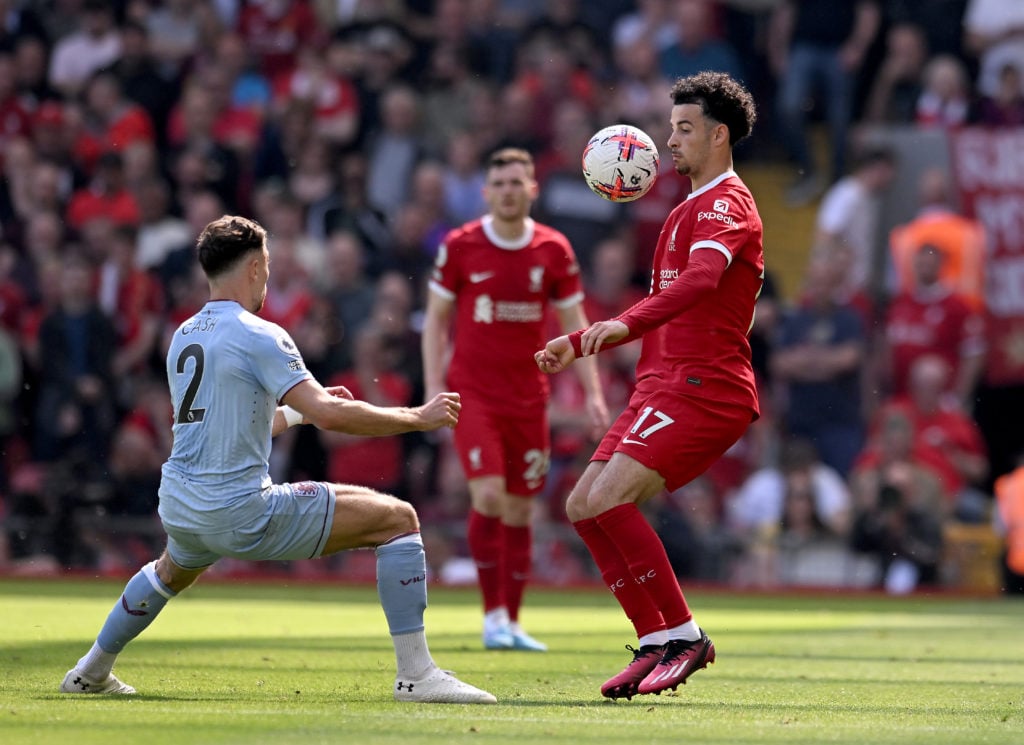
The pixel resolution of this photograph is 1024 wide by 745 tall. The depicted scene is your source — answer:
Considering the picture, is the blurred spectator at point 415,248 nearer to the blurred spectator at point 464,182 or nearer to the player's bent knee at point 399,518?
the blurred spectator at point 464,182

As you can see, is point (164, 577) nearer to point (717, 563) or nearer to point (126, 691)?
point (126, 691)

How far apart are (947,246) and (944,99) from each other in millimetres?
2040

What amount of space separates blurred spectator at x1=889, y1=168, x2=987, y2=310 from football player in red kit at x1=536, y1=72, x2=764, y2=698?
9.98m

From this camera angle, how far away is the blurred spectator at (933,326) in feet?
56.7

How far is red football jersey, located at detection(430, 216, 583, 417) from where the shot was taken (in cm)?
1105

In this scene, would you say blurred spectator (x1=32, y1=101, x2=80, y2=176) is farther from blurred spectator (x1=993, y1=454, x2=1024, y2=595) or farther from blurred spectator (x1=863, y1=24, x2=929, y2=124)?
blurred spectator (x1=993, y1=454, x2=1024, y2=595)

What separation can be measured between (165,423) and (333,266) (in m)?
2.38

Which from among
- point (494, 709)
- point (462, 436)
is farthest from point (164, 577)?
point (462, 436)

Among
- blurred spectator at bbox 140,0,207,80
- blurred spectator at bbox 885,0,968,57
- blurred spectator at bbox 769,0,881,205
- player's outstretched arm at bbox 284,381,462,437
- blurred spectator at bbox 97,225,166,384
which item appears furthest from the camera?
blurred spectator at bbox 140,0,207,80

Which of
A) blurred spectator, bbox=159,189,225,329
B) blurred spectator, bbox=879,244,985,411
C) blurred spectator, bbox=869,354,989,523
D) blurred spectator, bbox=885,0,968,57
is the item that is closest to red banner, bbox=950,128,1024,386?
blurred spectator, bbox=879,244,985,411

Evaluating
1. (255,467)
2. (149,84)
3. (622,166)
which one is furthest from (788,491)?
(255,467)

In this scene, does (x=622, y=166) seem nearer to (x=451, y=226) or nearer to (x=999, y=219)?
(x=451, y=226)

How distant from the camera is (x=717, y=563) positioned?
16.9m

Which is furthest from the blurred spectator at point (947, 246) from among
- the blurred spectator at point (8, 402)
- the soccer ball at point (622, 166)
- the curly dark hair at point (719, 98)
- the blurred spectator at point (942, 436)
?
the curly dark hair at point (719, 98)
